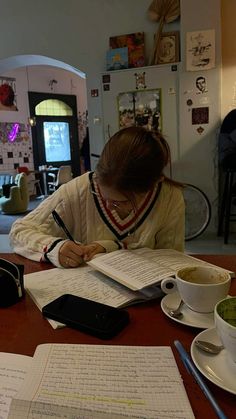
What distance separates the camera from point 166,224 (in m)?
1.22

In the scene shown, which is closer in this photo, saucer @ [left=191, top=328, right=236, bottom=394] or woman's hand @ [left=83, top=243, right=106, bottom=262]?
saucer @ [left=191, top=328, right=236, bottom=394]

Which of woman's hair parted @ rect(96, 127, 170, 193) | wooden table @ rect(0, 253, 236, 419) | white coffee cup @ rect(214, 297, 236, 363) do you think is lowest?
wooden table @ rect(0, 253, 236, 419)

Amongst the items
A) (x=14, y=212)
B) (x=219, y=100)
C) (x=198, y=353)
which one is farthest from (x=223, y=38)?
(x=14, y=212)

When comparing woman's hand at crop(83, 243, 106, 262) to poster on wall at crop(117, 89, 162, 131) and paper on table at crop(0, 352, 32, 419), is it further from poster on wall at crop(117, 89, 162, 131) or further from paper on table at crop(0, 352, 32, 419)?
poster on wall at crop(117, 89, 162, 131)

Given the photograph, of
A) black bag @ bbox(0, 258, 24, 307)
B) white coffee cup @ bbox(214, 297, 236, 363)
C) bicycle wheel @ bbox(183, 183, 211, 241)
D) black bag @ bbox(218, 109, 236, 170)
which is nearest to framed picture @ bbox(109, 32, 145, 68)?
black bag @ bbox(218, 109, 236, 170)

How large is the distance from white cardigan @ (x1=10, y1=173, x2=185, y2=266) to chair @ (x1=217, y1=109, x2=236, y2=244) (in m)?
2.11

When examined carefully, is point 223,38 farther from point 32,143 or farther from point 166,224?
point 32,143

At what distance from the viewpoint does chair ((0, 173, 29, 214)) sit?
5754mm

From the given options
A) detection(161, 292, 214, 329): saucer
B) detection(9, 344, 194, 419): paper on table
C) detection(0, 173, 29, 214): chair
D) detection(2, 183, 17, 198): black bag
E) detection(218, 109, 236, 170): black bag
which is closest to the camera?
detection(9, 344, 194, 419): paper on table

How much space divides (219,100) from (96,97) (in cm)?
126

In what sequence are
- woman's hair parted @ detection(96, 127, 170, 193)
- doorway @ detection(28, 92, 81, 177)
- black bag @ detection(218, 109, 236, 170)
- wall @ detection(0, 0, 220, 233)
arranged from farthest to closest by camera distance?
doorway @ detection(28, 92, 81, 177)
wall @ detection(0, 0, 220, 233)
black bag @ detection(218, 109, 236, 170)
woman's hair parted @ detection(96, 127, 170, 193)

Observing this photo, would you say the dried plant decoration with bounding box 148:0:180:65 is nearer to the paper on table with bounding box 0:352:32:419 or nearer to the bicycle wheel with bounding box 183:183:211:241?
the bicycle wheel with bounding box 183:183:211:241

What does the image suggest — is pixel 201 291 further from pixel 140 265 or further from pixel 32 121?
pixel 32 121

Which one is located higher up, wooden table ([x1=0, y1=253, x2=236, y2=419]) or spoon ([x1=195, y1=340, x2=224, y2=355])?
spoon ([x1=195, y1=340, x2=224, y2=355])
